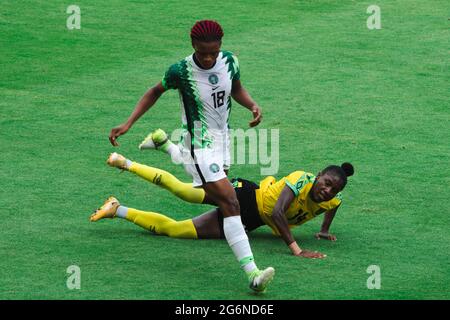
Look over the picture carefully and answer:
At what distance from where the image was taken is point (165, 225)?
9.73 meters

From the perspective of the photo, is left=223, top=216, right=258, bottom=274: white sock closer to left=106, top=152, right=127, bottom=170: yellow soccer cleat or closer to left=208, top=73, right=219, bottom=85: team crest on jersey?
left=208, top=73, right=219, bottom=85: team crest on jersey

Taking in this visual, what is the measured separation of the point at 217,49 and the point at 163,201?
244cm

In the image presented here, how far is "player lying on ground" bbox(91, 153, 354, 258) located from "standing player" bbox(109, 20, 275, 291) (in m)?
0.70

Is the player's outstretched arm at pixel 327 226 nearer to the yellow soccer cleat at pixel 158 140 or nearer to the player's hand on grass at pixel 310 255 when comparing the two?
the player's hand on grass at pixel 310 255

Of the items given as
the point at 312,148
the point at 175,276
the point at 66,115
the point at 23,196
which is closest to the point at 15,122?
the point at 66,115

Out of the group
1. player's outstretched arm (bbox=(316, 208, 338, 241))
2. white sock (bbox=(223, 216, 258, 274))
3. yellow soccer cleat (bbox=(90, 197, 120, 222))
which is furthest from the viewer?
yellow soccer cleat (bbox=(90, 197, 120, 222))

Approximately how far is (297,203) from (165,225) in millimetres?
1194

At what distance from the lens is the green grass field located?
884 centimetres

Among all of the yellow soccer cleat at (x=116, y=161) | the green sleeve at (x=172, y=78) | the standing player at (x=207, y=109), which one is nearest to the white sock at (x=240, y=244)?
the standing player at (x=207, y=109)

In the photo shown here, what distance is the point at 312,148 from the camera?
12227mm

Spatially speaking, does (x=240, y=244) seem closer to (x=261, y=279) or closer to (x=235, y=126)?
(x=261, y=279)

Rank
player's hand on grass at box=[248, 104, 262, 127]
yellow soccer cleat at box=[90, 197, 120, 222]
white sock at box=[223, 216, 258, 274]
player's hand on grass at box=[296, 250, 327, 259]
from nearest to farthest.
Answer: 1. white sock at box=[223, 216, 258, 274]
2. player's hand on grass at box=[248, 104, 262, 127]
3. player's hand on grass at box=[296, 250, 327, 259]
4. yellow soccer cleat at box=[90, 197, 120, 222]

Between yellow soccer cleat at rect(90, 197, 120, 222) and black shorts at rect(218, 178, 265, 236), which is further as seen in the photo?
yellow soccer cleat at rect(90, 197, 120, 222)

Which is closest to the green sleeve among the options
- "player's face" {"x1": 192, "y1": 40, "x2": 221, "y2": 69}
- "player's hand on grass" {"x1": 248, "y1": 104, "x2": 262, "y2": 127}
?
"player's face" {"x1": 192, "y1": 40, "x2": 221, "y2": 69}
